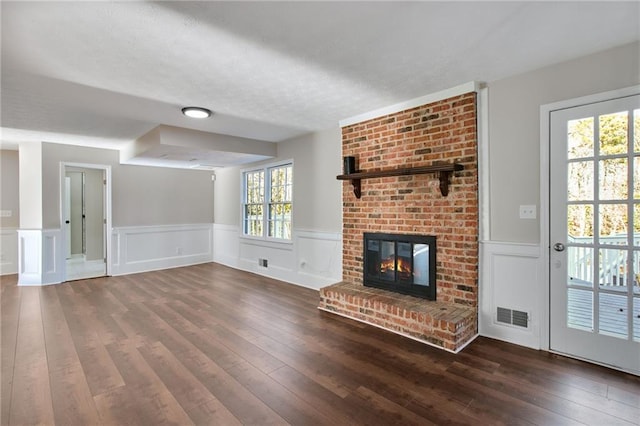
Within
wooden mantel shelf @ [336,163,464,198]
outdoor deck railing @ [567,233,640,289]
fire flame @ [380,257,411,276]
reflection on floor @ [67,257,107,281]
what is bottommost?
reflection on floor @ [67,257,107,281]

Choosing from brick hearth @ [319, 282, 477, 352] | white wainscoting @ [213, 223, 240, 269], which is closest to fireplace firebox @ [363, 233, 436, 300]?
brick hearth @ [319, 282, 477, 352]

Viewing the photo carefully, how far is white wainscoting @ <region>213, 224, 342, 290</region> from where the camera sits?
4.65 m

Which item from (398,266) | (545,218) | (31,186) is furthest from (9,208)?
(545,218)

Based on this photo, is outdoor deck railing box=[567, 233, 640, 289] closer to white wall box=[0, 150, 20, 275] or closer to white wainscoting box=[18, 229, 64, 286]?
white wainscoting box=[18, 229, 64, 286]

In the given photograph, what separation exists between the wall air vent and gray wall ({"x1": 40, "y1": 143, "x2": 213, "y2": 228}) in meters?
6.21

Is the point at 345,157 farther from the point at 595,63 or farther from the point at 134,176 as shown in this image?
the point at 134,176

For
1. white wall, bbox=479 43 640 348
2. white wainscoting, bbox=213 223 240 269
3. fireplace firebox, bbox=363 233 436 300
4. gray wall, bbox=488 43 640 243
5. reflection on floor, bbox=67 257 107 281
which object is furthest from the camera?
white wainscoting, bbox=213 223 240 269

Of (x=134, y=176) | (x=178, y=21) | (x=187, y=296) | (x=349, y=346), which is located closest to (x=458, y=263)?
(x=349, y=346)

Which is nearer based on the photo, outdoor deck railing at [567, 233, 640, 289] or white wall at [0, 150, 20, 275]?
outdoor deck railing at [567, 233, 640, 289]

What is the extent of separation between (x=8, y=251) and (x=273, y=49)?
6986 mm

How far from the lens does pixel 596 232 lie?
253 cm

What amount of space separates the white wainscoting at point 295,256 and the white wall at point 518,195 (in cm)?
204

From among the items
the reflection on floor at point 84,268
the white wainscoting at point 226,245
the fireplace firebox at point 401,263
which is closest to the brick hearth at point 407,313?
the fireplace firebox at point 401,263

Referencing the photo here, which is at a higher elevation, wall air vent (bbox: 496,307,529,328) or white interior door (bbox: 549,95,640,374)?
white interior door (bbox: 549,95,640,374)
